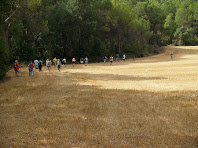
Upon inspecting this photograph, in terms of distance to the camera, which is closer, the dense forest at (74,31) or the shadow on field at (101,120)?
the shadow on field at (101,120)

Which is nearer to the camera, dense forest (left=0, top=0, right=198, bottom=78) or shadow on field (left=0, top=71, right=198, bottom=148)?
shadow on field (left=0, top=71, right=198, bottom=148)

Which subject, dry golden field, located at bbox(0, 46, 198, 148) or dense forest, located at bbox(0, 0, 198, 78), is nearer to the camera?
dry golden field, located at bbox(0, 46, 198, 148)

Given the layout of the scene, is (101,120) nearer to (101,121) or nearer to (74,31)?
(101,121)

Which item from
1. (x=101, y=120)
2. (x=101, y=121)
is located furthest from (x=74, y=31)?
(x=101, y=121)

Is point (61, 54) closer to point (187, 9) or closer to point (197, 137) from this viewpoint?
point (197, 137)

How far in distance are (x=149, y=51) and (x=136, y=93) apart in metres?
57.0

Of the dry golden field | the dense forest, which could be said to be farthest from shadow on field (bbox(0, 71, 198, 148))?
the dense forest

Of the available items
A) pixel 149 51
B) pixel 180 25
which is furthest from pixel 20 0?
pixel 180 25

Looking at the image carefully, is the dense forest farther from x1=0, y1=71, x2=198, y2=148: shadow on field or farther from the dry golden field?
the dry golden field

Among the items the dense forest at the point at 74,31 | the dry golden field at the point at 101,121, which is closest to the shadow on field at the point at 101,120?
the dry golden field at the point at 101,121

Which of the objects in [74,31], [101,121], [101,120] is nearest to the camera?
[101,121]

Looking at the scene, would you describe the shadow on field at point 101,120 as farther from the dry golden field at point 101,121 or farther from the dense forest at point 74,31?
the dense forest at point 74,31

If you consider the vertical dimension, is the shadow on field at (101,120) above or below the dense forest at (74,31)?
below

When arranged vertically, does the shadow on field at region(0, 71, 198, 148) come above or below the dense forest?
below
